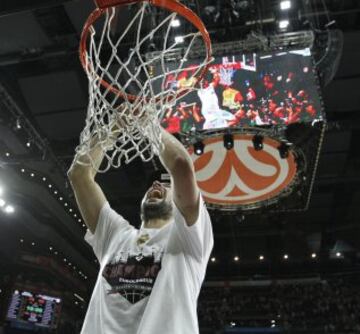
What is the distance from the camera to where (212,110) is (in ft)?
14.3

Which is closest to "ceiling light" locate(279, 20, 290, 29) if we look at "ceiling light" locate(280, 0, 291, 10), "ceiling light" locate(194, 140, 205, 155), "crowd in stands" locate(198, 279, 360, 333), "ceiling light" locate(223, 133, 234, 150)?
"ceiling light" locate(280, 0, 291, 10)

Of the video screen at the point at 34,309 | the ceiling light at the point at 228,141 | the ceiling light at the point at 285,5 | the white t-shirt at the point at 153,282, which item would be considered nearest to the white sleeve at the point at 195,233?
the white t-shirt at the point at 153,282

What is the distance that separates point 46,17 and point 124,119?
441 centimetres

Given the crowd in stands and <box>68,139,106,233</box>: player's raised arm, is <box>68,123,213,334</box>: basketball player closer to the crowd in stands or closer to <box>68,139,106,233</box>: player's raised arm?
<box>68,139,106,233</box>: player's raised arm

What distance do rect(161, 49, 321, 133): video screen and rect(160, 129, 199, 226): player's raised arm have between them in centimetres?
266

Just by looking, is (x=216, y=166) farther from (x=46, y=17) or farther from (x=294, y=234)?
(x=294, y=234)

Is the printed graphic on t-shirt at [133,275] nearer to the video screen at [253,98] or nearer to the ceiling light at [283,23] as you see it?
the video screen at [253,98]

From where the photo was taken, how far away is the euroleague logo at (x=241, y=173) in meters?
5.12

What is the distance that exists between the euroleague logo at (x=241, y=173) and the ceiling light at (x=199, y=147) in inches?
6.0

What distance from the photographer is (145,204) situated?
5.98ft

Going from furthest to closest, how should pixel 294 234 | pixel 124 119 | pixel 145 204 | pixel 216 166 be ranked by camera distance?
pixel 294 234
pixel 216 166
pixel 124 119
pixel 145 204

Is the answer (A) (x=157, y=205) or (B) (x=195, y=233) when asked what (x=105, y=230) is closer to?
(A) (x=157, y=205)

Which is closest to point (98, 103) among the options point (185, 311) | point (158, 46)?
point (185, 311)

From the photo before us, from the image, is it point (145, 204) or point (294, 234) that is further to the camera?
point (294, 234)
